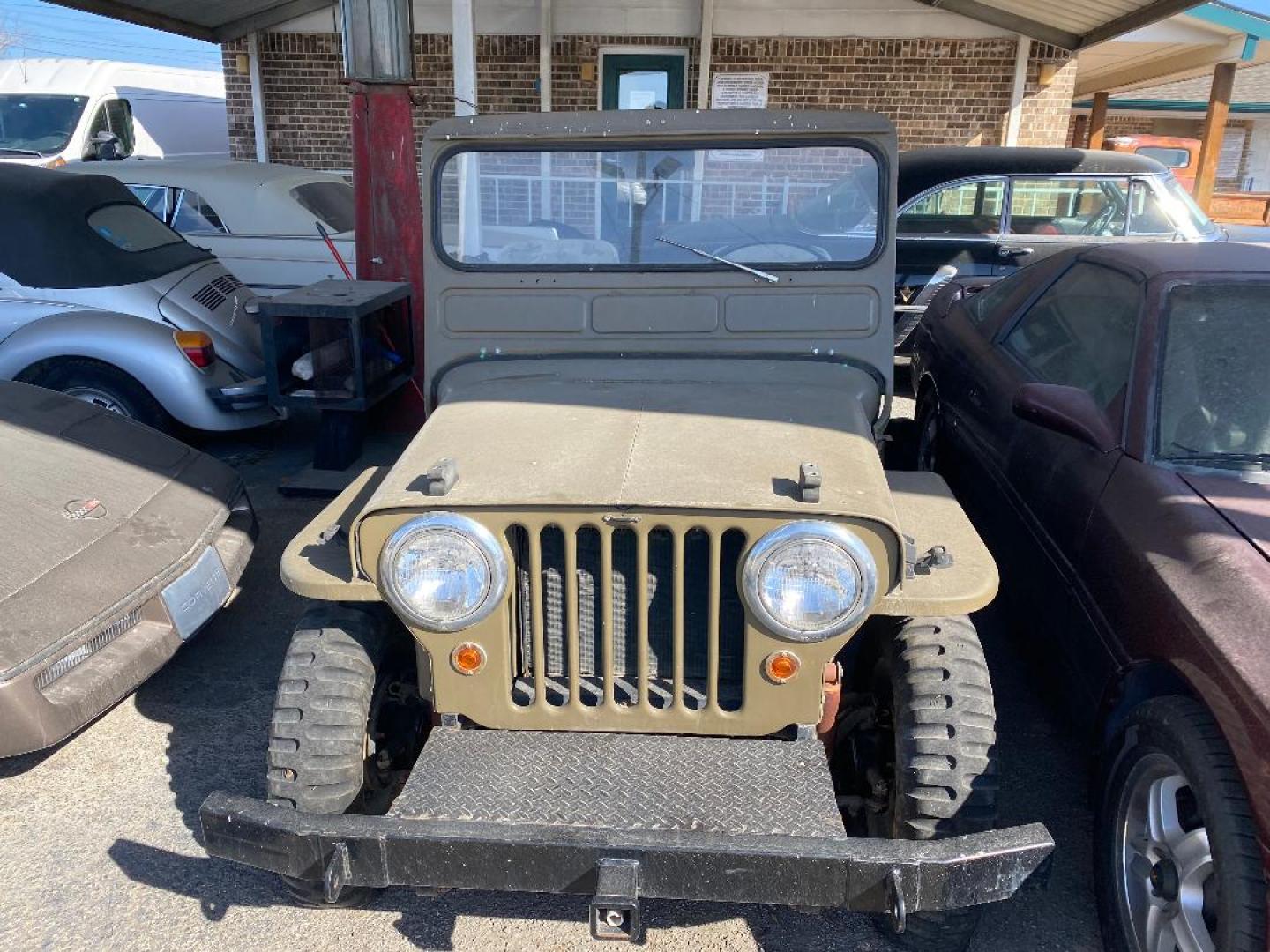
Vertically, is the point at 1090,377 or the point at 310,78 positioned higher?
the point at 310,78

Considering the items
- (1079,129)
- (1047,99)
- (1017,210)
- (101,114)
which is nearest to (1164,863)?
(1017,210)

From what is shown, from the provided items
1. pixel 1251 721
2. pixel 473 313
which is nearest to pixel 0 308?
pixel 473 313

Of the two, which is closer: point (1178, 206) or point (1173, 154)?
point (1178, 206)

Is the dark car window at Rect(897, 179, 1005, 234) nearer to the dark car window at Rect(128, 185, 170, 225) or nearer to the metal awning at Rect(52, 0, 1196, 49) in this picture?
the metal awning at Rect(52, 0, 1196, 49)

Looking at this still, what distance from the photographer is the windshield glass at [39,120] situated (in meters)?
11.2

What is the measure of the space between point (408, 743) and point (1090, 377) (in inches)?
95.9

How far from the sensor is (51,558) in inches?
123

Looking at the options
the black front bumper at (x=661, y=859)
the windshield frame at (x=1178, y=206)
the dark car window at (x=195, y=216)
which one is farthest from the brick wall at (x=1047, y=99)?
the black front bumper at (x=661, y=859)

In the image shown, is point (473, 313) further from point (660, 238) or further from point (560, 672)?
point (560, 672)

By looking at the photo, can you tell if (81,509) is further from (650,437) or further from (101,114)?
(101,114)

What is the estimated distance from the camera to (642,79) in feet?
36.9

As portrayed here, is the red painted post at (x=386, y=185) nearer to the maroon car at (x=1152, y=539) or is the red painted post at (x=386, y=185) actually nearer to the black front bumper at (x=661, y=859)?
the maroon car at (x=1152, y=539)

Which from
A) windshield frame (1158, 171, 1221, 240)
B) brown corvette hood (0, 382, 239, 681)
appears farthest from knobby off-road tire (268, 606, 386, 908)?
windshield frame (1158, 171, 1221, 240)

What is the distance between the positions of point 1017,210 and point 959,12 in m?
4.14
